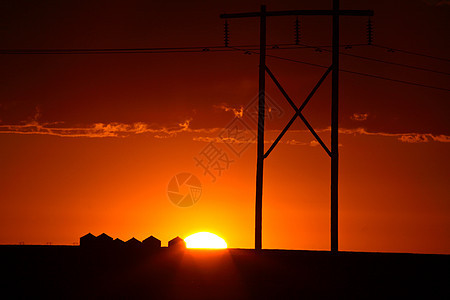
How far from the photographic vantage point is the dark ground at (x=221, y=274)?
31.5 meters

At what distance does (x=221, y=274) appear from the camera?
3312 centimetres

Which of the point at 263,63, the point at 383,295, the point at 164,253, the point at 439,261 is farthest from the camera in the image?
the point at 263,63

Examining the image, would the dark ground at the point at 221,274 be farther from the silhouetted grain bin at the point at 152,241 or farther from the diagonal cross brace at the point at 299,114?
the silhouetted grain bin at the point at 152,241

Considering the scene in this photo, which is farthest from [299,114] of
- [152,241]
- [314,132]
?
[152,241]

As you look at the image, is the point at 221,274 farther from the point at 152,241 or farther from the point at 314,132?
the point at 152,241

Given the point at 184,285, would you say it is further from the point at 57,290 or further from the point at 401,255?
the point at 401,255

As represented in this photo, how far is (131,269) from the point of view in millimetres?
34125

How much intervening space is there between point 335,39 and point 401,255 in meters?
11.5

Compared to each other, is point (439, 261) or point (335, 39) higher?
point (335, 39)

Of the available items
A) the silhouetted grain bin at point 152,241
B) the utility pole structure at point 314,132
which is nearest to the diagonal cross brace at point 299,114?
the utility pole structure at point 314,132

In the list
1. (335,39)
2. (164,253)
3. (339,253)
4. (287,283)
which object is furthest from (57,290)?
(335,39)

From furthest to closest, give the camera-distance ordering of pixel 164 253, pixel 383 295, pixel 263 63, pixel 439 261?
pixel 263 63, pixel 164 253, pixel 439 261, pixel 383 295

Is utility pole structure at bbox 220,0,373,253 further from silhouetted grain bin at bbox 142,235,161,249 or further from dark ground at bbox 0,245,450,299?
silhouetted grain bin at bbox 142,235,161,249

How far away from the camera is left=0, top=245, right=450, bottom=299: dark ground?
31500 millimetres
